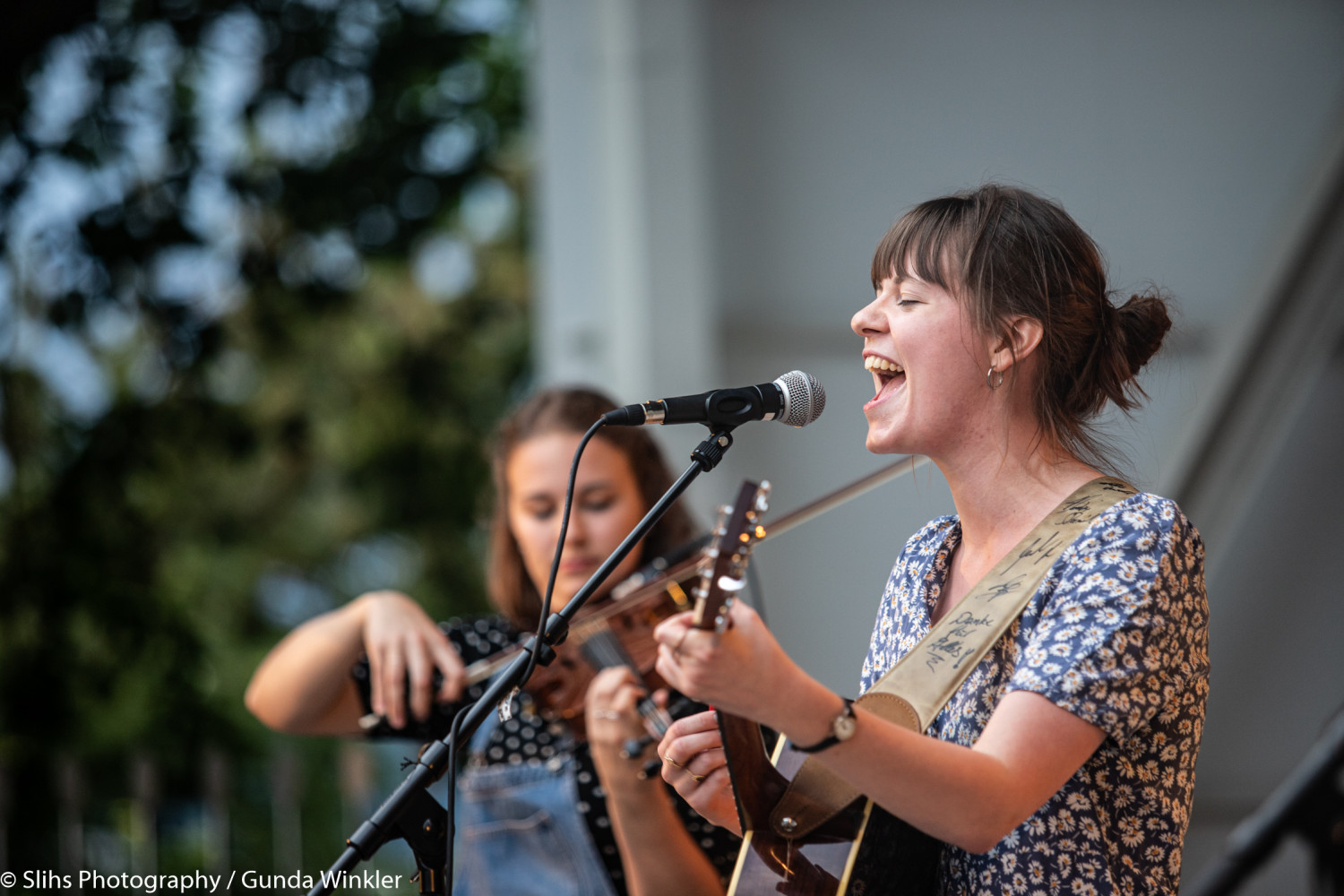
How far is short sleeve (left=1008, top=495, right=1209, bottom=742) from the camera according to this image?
106cm

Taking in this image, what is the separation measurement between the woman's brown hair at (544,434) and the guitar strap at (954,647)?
0.87 meters

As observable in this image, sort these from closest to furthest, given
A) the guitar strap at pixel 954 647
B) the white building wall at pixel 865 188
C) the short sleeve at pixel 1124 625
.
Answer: the short sleeve at pixel 1124 625
the guitar strap at pixel 954 647
the white building wall at pixel 865 188

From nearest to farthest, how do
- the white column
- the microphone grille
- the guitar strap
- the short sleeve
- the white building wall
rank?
the short sleeve
the guitar strap
the microphone grille
the white building wall
the white column

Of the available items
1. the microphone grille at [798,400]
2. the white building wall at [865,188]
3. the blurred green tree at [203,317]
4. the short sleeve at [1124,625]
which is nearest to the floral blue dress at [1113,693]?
the short sleeve at [1124,625]

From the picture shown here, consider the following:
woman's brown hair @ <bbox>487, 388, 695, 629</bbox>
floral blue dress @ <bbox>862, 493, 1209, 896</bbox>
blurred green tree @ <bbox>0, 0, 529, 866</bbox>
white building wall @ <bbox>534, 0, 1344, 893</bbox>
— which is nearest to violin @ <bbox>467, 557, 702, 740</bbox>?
woman's brown hair @ <bbox>487, 388, 695, 629</bbox>

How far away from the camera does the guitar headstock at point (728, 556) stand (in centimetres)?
90

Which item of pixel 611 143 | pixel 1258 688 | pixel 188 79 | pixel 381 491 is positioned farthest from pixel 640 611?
pixel 381 491

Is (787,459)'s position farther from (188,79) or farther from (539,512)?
(188,79)

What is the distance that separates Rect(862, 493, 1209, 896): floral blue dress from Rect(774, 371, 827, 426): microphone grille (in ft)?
0.99

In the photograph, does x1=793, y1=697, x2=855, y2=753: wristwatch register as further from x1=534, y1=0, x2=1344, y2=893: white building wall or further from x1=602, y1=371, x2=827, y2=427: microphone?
x1=534, y1=0, x2=1344, y2=893: white building wall

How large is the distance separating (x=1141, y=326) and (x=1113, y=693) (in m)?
0.47

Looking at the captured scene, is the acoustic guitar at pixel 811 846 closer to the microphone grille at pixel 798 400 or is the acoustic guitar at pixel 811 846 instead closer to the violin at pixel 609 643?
the microphone grille at pixel 798 400

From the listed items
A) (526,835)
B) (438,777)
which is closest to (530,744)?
(526,835)

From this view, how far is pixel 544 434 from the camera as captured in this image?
6.98ft
